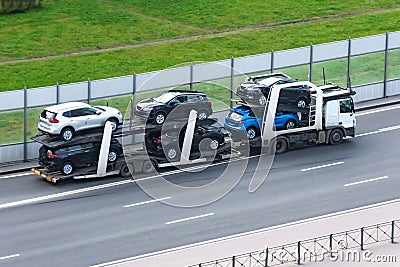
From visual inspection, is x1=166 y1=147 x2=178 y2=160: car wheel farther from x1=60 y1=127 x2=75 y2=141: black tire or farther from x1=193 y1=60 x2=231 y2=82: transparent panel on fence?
x1=193 y1=60 x2=231 y2=82: transparent panel on fence

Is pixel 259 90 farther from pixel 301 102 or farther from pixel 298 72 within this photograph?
pixel 298 72

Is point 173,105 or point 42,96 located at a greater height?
point 42,96

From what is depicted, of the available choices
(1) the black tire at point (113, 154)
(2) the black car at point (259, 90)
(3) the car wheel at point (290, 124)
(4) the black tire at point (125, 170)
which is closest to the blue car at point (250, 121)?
(3) the car wheel at point (290, 124)

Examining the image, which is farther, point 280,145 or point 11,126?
point 280,145

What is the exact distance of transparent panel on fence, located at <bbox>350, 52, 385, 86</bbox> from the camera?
66.4m

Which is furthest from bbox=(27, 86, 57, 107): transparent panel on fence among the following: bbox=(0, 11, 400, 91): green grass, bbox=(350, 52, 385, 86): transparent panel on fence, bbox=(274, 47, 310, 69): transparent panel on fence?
bbox=(350, 52, 385, 86): transparent panel on fence

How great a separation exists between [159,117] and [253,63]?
864 cm

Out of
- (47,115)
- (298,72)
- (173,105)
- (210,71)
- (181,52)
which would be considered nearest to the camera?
(47,115)

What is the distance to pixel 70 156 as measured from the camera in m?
53.9

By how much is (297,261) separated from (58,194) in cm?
1338

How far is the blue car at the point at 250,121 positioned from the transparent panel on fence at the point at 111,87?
5.28 metres

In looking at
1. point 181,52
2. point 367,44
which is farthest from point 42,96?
point 181,52

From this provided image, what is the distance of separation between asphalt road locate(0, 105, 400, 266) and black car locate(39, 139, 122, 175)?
84cm

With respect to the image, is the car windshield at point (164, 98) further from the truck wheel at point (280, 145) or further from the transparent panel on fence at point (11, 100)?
the transparent panel on fence at point (11, 100)
